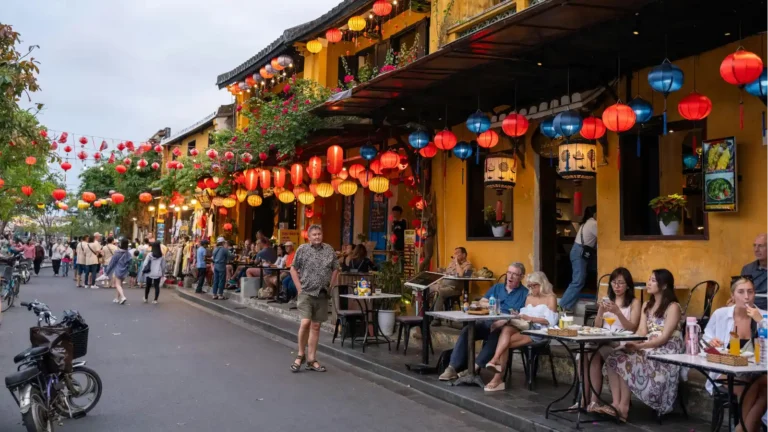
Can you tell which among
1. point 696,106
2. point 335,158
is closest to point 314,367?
point 335,158

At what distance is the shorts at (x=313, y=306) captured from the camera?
9297 millimetres

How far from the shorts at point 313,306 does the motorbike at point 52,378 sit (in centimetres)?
323


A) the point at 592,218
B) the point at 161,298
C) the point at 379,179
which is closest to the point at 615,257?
the point at 592,218

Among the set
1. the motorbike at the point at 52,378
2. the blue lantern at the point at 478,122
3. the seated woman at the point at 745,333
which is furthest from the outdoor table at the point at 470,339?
the motorbike at the point at 52,378

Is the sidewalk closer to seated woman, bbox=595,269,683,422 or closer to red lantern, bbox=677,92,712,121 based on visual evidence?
seated woman, bbox=595,269,683,422

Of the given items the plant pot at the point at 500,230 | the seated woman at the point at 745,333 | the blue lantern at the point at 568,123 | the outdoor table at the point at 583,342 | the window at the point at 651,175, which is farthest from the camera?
the plant pot at the point at 500,230

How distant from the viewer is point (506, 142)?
1209 centimetres

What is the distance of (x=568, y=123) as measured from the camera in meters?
8.66

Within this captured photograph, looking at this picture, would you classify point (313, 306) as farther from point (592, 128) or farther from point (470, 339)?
point (592, 128)

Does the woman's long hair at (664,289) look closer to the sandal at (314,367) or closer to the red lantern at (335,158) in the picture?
the sandal at (314,367)

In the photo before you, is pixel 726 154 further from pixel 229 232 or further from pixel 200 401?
pixel 229 232

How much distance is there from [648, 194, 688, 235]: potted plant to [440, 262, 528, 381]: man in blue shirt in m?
2.30

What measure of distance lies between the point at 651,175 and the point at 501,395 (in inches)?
179

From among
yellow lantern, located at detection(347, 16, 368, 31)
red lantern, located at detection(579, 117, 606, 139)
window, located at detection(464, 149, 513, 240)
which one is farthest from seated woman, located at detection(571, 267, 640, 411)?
yellow lantern, located at detection(347, 16, 368, 31)
